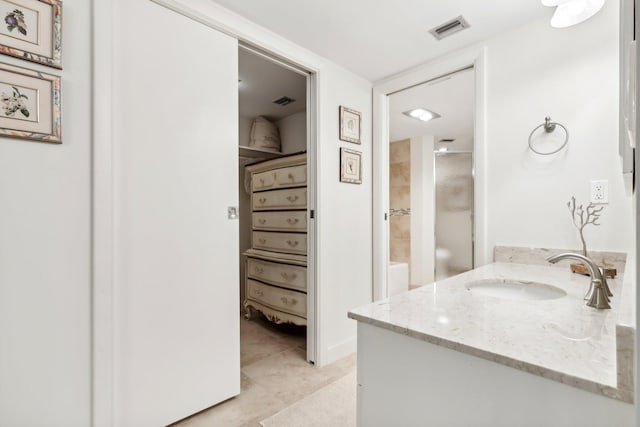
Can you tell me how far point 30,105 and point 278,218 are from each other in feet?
6.29

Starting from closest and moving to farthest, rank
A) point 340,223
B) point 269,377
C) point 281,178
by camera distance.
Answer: point 269,377
point 340,223
point 281,178

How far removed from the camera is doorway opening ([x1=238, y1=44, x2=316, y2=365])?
90.5 inches

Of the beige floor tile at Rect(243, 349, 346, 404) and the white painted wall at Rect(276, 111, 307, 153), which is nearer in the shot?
the beige floor tile at Rect(243, 349, 346, 404)

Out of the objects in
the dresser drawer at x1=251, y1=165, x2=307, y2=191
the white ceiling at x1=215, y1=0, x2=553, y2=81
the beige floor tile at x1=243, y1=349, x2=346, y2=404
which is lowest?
the beige floor tile at x1=243, y1=349, x2=346, y2=404

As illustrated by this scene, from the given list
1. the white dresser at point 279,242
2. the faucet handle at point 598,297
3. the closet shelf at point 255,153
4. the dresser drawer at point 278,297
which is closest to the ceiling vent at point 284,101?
the closet shelf at point 255,153

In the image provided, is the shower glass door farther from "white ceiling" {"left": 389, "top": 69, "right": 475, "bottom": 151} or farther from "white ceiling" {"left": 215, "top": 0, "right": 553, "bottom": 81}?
"white ceiling" {"left": 215, "top": 0, "right": 553, "bottom": 81}

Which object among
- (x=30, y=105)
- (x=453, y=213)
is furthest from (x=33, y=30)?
(x=453, y=213)

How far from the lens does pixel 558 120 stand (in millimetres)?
1753

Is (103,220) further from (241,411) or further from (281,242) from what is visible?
(281,242)

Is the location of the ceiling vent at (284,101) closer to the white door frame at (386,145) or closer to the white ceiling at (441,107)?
the white door frame at (386,145)

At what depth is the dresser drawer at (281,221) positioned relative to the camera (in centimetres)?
264

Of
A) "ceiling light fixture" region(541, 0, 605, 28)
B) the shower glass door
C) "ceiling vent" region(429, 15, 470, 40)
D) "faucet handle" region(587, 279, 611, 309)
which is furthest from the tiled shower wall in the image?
"faucet handle" region(587, 279, 611, 309)

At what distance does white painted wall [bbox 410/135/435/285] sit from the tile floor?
2321 mm

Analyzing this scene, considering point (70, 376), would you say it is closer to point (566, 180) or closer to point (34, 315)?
point (34, 315)
